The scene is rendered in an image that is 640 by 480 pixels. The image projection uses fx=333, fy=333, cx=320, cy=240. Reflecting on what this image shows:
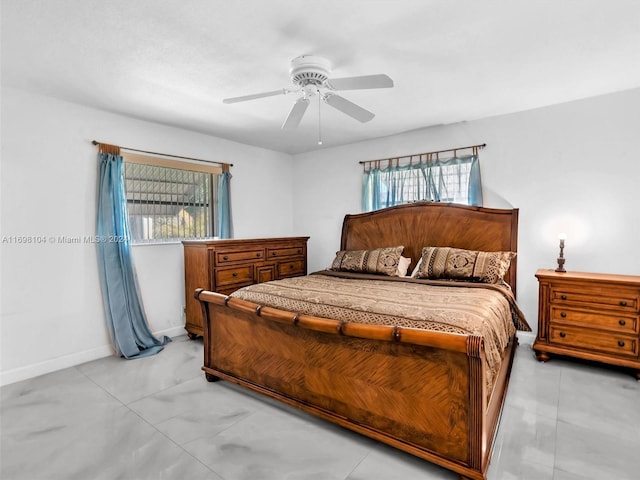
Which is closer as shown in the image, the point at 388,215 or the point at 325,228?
the point at 388,215

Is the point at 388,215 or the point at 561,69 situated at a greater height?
the point at 561,69

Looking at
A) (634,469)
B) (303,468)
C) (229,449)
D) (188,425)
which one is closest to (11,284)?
(188,425)

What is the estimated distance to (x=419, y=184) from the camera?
417 cm

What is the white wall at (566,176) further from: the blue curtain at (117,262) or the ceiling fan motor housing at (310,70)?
the blue curtain at (117,262)

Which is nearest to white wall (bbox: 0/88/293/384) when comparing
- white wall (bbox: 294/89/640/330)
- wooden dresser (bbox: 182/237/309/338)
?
wooden dresser (bbox: 182/237/309/338)

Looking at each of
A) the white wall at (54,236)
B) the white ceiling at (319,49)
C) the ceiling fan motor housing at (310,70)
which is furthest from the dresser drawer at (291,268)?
the ceiling fan motor housing at (310,70)

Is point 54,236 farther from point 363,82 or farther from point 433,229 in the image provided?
point 433,229

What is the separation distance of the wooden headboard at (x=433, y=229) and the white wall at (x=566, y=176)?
0.19m

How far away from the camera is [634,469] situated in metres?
1.69

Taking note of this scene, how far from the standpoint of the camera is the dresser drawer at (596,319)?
8.95ft

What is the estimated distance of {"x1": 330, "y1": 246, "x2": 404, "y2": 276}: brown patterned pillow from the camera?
362 centimetres

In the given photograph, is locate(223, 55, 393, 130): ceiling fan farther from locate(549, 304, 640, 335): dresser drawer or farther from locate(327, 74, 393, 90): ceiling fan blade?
locate(549, 304, 640, 335): dresser drawer

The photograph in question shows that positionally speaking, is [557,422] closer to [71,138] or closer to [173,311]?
[173,311]

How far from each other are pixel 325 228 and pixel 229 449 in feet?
11.7
